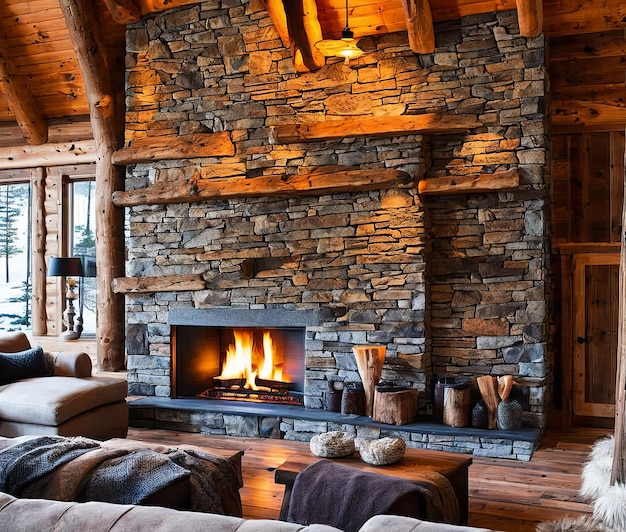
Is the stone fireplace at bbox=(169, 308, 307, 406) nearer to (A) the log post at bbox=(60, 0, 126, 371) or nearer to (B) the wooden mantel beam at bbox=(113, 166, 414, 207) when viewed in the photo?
(A) the log post at bbox=(60, 0, 126, 371)

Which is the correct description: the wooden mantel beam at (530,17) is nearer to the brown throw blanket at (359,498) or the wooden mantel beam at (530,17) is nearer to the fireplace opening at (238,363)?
the fireplace opening at (238,363)

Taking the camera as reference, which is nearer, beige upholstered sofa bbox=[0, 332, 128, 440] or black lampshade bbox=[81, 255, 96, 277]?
beige upholstered sofa bbox=[0, 332, 128, 440]

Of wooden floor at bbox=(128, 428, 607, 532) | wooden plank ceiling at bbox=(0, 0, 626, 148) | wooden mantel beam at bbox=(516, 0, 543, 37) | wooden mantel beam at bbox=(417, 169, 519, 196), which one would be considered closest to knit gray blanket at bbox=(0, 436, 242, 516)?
wooden floor at bbox=(128, 428, 607, 532)

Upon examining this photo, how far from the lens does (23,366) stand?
5.62 meters

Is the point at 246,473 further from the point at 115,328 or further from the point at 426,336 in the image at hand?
the point at 115,328

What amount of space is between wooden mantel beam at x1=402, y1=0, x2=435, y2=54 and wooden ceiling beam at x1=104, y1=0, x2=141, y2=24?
246 cm

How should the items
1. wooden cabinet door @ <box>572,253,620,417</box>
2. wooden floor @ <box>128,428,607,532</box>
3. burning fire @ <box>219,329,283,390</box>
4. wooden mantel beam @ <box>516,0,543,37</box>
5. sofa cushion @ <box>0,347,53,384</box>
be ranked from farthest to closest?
burning fire @ <box>219,329,283,390</box>
wooden cabinet door @ <box>572,253,620,417</box>
sofa cushion @ <box>0,347,53,384</box>
wooden mantel beam @ <box>516,0,543,37</box>
wooden floor @ <box>128,428,607,532</box>

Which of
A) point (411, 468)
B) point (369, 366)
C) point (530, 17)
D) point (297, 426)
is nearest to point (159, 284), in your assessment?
point (297, 426)

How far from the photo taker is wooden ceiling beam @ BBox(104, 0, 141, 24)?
6.28 meters

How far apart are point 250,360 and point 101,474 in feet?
11.1

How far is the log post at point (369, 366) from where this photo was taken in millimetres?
5629

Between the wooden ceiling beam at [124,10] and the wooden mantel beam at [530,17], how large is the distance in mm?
3277

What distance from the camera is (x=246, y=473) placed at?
4.82 metres

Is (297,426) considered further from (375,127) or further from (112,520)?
(112,520)
